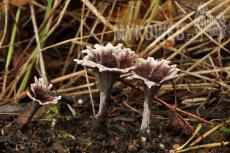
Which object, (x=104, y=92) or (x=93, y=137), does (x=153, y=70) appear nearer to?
(x=104, y=92)

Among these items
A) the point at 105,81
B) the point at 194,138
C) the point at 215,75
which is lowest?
the point at 194,138

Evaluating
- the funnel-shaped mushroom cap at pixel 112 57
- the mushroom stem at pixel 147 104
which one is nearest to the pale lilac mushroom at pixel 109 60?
the funnel-shaped mushroom cap at pixel 112 57

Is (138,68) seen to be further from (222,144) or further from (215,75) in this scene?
(215,75)

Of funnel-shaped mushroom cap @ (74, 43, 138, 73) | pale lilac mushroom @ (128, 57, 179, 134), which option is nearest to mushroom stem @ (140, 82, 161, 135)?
pale lilac mushroom @ (128, 57, 179, 134)

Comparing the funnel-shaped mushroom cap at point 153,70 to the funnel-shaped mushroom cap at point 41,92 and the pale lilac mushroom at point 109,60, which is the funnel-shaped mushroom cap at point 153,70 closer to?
the pale lilac mushroom at point 109,60

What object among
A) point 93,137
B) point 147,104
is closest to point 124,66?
point 147,104

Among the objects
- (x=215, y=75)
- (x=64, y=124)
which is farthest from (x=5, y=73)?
(x=215, y=75)
